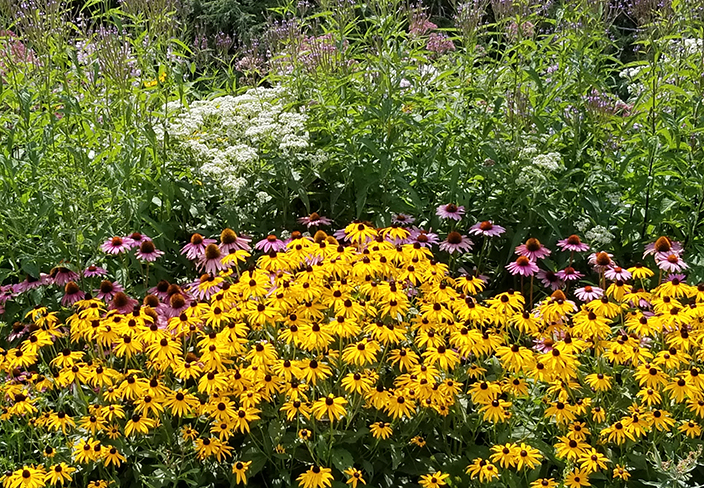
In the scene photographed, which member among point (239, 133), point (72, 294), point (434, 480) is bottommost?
point (434, 480)

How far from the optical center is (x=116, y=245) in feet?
10.9

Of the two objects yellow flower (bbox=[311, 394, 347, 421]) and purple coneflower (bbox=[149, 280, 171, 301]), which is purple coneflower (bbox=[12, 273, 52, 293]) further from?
yellow flower (bbox=[311, 394, 347, 421])

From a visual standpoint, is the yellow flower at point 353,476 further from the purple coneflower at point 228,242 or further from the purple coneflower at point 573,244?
the purple coneflower at point 573,244

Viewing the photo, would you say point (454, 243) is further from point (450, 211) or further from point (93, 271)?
point (93, 271)

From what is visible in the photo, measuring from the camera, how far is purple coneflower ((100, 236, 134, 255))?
10.8 feet

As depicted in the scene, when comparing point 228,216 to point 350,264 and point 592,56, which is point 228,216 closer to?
point 350,264

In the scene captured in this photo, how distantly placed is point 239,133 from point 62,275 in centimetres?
123

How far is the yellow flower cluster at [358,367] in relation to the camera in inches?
99.9

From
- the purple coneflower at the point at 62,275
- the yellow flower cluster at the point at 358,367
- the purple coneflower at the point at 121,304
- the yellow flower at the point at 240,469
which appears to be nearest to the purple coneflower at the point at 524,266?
the yellow flower cluster at the point at 358,367

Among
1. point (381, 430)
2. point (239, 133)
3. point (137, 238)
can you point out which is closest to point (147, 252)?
point (137, 238)

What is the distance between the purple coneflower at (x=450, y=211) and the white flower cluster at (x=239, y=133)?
0.64 m


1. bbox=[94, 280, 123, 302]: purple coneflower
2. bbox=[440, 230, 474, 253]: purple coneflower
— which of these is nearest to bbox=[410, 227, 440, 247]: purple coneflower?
bbox=[440, 230, 474, 253]: purple coneflower

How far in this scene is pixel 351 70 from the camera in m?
4.20

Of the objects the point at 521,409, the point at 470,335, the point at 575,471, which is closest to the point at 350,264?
the point at 470,335
